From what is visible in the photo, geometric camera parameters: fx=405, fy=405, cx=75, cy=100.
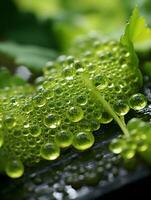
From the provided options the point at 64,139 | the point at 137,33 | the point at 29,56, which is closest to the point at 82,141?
the point at 64,139

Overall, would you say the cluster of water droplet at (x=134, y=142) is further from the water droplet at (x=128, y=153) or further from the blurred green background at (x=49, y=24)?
the blurred green background at (x=49, y=24)

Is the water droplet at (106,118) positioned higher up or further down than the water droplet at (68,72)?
further down

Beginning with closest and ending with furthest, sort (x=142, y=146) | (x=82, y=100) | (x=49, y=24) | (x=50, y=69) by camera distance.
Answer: (x=142, y=146) < (x=82, y=100) < (x=50, y=69) < (x=49, y=24)

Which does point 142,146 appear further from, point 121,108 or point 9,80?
point 9,80

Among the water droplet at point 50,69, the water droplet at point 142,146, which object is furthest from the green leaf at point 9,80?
the water droplet at point 142,146

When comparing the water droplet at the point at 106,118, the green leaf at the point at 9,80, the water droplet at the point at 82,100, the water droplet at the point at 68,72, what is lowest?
the water droplet at the point at 106,118

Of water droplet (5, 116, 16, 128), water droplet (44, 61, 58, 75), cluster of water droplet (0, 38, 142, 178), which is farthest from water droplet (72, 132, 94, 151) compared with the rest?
water droplet (44, 61, 58, 75)

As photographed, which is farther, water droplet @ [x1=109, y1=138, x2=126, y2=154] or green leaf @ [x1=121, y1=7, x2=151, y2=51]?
green leaf @ [x1=121, y1=7, x2=151, y2=51]

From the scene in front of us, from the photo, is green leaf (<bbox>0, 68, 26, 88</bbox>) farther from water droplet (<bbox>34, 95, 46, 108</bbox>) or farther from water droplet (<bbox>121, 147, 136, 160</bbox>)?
water droplet (<bbox>121, 147, 136, 160</bbox>)

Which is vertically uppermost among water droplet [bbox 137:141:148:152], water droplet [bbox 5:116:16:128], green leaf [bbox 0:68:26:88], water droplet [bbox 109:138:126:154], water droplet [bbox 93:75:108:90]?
green leaf [bbox 0:68:26:88]
